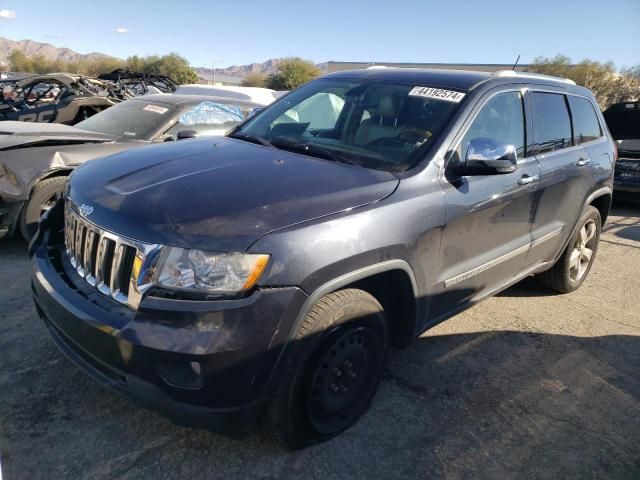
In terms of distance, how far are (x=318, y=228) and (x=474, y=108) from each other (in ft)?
4.91

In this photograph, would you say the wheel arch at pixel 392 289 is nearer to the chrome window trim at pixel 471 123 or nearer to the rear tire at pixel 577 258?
the chrome window trim at pixel 471 123

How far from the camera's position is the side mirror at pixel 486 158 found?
281cm

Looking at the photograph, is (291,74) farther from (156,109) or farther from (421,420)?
(421,420)

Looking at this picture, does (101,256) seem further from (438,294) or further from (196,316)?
(438,294)

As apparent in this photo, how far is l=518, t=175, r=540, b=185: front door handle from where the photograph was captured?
3339 millimetres

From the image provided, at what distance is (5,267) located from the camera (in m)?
4.43

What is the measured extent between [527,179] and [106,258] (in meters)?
2.71

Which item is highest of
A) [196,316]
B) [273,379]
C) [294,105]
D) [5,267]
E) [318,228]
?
[294,105]

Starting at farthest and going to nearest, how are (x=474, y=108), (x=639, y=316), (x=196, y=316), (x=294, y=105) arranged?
(x=639, y=316), (x=294, y=105), (x=474, y=108), (x=196, y=316)

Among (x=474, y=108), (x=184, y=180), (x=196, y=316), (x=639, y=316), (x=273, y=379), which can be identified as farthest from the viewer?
(x=639, y=316)

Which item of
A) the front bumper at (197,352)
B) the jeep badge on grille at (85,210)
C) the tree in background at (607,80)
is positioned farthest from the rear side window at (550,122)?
the tree in background at (607,80)

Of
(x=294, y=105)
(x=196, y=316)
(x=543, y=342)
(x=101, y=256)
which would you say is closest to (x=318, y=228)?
(x=196, y=316)

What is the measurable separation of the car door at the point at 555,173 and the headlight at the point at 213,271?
2.49 m

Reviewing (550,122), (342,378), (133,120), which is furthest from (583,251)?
(133,120)
